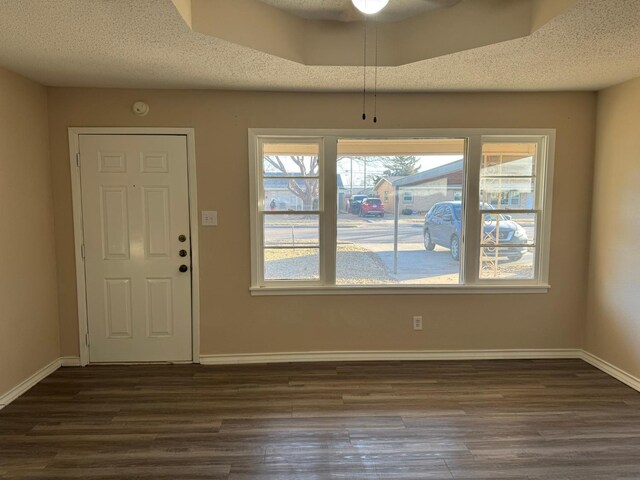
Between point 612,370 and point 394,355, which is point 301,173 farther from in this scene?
point 612,370

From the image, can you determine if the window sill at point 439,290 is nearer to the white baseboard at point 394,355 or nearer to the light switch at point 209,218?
the white baseboard at point 394,355

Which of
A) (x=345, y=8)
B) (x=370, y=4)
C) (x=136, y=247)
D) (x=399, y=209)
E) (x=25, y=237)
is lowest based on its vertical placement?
(x=136, y=247)

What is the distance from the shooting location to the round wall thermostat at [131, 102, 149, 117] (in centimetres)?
305

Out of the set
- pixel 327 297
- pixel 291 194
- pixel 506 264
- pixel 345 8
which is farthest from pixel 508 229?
pixel 345 8

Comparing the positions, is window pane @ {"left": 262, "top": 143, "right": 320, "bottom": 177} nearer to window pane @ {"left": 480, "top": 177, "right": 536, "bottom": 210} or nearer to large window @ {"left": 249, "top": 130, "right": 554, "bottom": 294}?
large window @ {"left": 249, "top": 130, "right": 554, "bottom": 294}

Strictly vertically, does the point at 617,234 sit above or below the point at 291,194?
below

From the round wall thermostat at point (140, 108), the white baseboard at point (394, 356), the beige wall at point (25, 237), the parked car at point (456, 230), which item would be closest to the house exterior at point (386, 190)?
the parked car at point (456, 230)

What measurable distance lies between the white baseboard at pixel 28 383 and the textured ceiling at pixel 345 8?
122 inches

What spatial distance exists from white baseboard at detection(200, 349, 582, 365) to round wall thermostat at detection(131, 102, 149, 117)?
2114 mm

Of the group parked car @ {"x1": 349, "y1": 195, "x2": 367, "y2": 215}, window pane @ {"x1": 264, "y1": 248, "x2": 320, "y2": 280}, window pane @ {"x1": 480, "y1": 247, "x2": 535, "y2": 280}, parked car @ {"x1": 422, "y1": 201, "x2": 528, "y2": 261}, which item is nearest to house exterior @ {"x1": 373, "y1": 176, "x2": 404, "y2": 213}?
A: parked car @ {"x1": 349, "y1": 195, "x2": 367, "y2": 215}

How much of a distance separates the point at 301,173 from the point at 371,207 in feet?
2.20

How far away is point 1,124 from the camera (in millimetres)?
2586

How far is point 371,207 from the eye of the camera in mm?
3309

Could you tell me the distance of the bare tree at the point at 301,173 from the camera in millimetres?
3234
